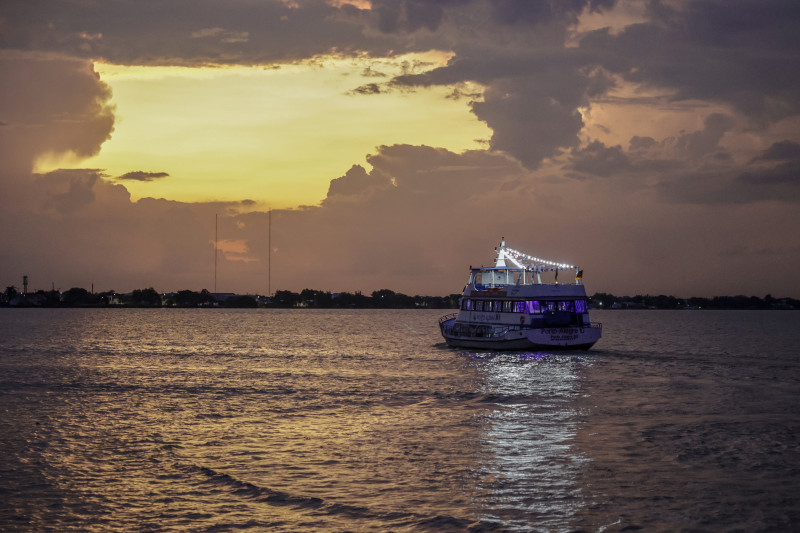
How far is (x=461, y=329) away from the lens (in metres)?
78.4

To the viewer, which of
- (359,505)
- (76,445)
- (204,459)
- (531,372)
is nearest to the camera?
(359,505)

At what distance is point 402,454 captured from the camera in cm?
2662

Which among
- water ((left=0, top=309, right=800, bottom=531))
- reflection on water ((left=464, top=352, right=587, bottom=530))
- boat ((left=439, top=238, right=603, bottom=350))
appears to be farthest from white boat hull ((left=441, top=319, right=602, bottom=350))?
reflection on water ((left=464, top=352, right=587, bottom=530))

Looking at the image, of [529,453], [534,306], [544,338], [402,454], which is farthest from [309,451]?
[534,306]

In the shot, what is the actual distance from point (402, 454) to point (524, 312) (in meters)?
45.6

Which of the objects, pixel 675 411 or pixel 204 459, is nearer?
pixel 204 459

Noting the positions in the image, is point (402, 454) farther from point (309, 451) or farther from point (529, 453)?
point (529, 453)

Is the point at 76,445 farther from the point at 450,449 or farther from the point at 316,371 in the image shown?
the point at 316,371

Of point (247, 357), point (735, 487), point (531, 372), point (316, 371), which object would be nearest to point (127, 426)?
point (735, 487)

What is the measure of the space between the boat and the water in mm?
14265

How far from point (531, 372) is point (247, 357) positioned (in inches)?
1345

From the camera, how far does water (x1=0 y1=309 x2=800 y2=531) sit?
19.5 m

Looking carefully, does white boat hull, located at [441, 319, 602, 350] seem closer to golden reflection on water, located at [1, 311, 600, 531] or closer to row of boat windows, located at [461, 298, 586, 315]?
row of boat windows, located at [461, 298, 586, 315]

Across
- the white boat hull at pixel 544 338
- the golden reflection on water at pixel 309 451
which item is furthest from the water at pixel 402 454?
the white boat hull at pixel 544 338
